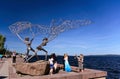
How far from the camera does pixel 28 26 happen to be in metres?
18.9

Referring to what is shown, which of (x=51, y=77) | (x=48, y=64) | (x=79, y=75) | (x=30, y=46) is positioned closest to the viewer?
(x=51, y=77)

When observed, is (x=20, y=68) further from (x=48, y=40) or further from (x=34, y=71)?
(x=48, y=40)

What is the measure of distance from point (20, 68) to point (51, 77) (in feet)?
10.1

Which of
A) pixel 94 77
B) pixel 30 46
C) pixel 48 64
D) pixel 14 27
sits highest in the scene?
pixel 14 27

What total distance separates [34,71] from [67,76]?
2.54 metres

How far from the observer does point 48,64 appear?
16156 mm

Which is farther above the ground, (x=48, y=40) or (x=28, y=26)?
(x=28, y=26)

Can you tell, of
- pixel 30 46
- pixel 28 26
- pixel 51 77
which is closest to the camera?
pixel 51 77

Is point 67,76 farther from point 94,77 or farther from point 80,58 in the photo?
point 80,58

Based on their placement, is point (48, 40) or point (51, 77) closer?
point (51, 77)

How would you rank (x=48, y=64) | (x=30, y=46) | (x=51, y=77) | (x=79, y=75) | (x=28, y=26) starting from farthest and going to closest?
1. (x=28, y=26)
2. (x=30, y=46)
3. (x=48, y=64)
4. (x=79, y=75)
5. (x=51, y=77)

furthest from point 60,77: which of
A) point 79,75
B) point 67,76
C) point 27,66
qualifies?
point 27,66

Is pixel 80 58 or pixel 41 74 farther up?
pixel 80 58

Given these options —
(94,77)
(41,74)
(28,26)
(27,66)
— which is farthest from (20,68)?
(94,77)
